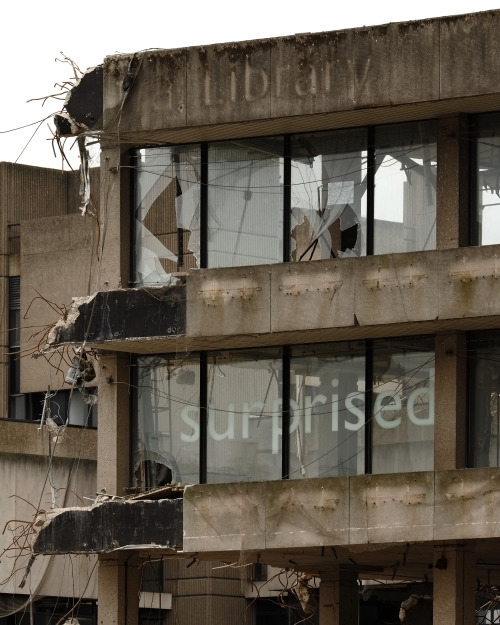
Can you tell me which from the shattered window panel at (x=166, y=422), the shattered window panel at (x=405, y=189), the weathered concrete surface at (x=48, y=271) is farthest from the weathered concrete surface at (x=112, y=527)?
the weathered concrete surface at (x=48, y=271)

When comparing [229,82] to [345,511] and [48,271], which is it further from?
[48,271]

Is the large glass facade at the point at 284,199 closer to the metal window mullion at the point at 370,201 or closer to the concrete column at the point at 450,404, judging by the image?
the metal window mullion at the point at 370,201

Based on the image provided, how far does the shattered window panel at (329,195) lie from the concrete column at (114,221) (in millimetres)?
2980

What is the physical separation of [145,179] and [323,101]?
3.79 meters

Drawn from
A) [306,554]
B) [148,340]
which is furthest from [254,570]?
[148,340]

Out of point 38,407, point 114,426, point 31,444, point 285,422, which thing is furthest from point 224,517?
point 38,407

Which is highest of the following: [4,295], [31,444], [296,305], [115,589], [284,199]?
[4,295]

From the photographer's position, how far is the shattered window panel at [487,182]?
103ft

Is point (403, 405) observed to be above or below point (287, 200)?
below

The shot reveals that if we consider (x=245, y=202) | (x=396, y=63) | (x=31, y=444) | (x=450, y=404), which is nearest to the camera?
(x=396, y=63)

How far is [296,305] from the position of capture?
31531 millimetres

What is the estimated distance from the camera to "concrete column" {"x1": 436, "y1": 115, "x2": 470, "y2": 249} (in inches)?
1233

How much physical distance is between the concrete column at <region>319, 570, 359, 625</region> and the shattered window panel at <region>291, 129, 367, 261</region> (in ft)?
25.9

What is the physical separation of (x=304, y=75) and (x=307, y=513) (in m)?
6.89
